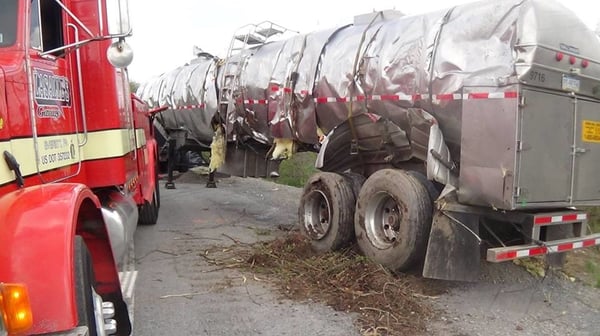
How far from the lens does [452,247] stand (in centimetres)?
493

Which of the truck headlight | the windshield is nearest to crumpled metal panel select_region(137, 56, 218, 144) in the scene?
the windshield

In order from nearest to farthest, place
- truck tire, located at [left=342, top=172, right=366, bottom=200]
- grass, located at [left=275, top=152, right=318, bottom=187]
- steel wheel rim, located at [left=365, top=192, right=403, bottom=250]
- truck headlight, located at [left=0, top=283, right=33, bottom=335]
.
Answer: truck headlight, located at [left=0, top=283, right=33, bottom=335], steel wheel rim, located at [left=365, top=192, right=403, bottom=250], truck tire, located at [left=342, top=172, right=366, bottom=200], grass, located at [left=275, top=152, right=318, bottom=187]

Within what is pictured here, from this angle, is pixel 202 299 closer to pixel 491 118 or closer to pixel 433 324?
pixel 433 324

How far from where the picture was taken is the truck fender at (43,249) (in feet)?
7.88

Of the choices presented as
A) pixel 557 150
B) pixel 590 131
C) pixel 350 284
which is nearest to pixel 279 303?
pixel 350 284

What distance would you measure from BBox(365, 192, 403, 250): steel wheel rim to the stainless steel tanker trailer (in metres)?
0.02

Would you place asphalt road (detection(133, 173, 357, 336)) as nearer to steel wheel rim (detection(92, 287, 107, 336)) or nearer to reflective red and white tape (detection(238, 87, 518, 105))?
steel wheel rim (detection(92, 287, 107, 336))

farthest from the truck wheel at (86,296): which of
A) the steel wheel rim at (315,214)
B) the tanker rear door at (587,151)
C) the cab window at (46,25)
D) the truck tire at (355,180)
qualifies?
the tanker rear door at (587,151)

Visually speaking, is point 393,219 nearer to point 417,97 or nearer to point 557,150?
point 417,97

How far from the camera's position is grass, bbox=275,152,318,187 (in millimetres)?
15242

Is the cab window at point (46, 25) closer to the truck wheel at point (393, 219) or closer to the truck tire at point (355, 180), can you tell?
the truck wheel at point (393, 219)

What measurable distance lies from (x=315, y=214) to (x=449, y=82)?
8.64 ft

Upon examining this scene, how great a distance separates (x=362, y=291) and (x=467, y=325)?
994 mm

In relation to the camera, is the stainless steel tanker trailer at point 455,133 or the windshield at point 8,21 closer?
the windshield at point 8,21
